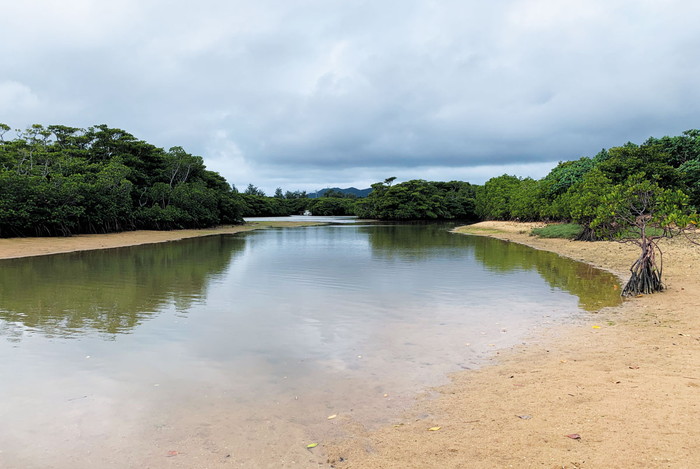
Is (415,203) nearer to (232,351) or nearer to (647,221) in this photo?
Answer: (647,221)

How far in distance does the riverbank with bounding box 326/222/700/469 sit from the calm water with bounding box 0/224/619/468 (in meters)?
0.52

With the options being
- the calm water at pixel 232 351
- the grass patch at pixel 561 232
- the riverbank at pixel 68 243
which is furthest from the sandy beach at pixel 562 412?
the grass patch at pixel 561 232

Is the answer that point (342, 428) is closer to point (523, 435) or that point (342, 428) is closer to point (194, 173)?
point (523, 435)

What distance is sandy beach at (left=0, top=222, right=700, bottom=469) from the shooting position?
13.6ft

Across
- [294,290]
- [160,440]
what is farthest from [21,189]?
[160,440]

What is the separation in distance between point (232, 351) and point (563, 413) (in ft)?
19.2

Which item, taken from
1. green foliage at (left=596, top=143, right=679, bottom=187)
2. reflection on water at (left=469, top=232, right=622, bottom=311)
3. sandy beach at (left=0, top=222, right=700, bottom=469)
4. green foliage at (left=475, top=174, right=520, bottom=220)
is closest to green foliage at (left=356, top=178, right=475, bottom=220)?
green foliage at (left=475, top=174, right=520, bottom=220)

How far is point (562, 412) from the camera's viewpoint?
5.06 meters

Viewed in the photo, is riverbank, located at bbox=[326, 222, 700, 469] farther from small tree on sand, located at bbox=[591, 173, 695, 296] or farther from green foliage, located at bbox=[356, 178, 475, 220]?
green foliage, located at bbox=[356, 178, 475, 220]

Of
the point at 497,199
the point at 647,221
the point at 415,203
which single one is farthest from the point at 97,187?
the point at 415,203

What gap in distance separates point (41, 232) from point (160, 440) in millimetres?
36499

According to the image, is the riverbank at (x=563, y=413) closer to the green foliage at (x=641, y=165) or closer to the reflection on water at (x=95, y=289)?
the reflection on water at (x=95, y=289)

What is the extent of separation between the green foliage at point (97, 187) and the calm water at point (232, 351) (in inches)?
670

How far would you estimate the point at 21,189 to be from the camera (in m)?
31.4
